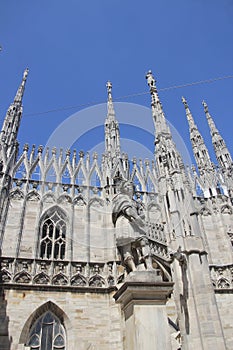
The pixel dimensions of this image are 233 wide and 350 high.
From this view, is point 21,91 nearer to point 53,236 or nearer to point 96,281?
point 53,236

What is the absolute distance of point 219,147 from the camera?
60.2 feet

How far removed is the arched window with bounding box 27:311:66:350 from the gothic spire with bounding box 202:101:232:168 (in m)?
12.1

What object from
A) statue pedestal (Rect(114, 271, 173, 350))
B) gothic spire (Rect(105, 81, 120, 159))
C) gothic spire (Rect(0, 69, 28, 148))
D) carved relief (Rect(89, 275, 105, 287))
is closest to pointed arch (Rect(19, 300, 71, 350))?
carved relief (Rect(89, 275, 105, 287))

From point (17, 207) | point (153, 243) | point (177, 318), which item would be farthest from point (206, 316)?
point (17, 207)

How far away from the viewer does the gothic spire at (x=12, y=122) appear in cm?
1393

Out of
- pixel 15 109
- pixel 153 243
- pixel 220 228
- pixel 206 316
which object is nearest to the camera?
pixel 206 316

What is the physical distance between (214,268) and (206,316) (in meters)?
3.56

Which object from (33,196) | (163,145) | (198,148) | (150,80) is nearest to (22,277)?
(33,196)

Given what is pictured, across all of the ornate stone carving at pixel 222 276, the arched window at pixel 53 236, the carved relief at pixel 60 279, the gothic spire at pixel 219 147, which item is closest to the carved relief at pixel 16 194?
the arched window at pixel 53 236

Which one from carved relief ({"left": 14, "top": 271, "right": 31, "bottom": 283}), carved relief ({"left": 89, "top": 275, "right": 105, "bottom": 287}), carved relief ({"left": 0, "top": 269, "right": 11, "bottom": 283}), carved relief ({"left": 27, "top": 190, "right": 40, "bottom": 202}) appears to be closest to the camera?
carved relief ({"left": 0, "top": 269, "right": 11, "bottom": 283})

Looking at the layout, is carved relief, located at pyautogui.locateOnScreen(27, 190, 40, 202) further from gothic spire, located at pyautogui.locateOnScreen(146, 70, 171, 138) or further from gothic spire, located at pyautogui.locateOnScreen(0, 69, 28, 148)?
gothic spire, located at pyautogui.locateOnScreen(146, 70, 171, 138)

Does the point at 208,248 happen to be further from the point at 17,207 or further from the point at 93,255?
the point at 17,207

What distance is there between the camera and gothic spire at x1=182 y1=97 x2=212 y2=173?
673 inches

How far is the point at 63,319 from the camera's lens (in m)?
10.1
